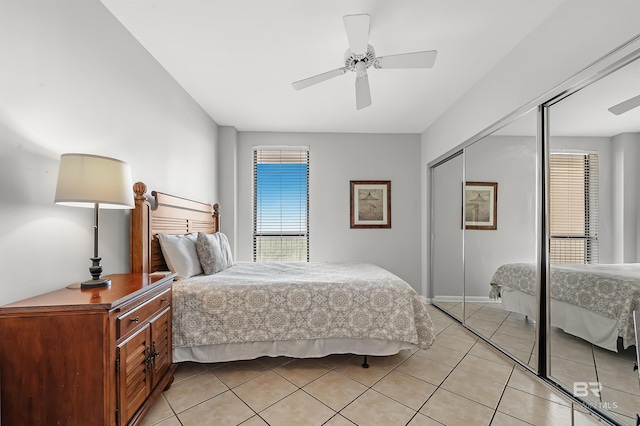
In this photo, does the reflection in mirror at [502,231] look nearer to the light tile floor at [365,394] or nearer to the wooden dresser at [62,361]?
the light tile floor at [365,394]

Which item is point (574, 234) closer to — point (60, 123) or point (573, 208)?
point (573, 208)

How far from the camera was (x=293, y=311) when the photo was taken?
2137 millimetres

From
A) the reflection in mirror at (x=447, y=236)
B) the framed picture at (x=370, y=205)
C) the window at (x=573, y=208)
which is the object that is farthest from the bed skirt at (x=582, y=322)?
the framed picture at (x=370, y=205)

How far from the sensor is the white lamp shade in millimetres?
1293

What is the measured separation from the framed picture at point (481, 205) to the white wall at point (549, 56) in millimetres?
582

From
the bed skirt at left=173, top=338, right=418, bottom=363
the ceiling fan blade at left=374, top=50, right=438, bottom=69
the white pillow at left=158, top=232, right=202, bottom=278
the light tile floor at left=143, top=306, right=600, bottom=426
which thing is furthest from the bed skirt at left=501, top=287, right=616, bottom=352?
the white pillow at left=158, top=232, right=202, bottom=278

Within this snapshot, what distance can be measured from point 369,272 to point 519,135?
178cm

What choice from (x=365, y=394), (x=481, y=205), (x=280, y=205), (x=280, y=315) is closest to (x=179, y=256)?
(x=280, y=315)

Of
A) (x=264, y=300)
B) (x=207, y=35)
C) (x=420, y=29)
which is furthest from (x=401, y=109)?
(x=264, y=300)

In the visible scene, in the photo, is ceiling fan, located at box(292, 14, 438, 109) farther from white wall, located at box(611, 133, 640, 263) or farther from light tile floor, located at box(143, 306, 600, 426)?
light tile floor, located at box(143, 306, 600, 426)

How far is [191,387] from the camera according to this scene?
1944 mm

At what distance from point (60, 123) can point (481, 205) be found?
339cm

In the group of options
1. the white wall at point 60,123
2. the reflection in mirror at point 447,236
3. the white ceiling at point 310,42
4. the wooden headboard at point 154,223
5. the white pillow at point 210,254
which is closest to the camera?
the white wall at point 60,123

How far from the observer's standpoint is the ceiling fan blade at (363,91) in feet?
7.16
